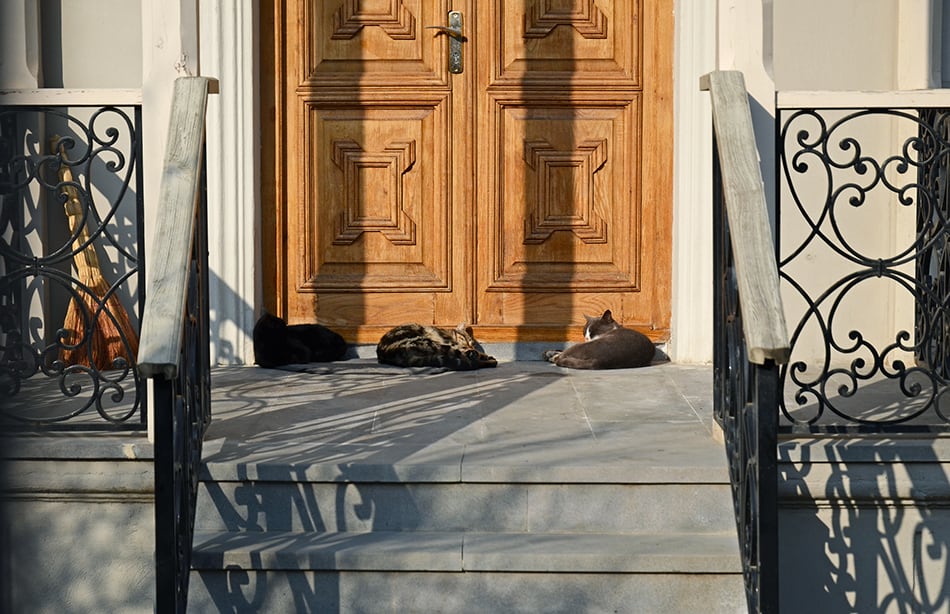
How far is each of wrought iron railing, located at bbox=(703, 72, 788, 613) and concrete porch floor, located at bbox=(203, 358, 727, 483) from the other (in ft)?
0.97

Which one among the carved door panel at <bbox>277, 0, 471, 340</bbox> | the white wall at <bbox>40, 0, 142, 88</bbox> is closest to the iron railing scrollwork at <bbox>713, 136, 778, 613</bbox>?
the carved door panel at <bbox>277, 0, 471, 340</bbox>

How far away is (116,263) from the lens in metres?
5.54

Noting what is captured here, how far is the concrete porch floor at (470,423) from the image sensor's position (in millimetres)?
3482

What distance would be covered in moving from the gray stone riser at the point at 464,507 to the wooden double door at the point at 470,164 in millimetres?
2361

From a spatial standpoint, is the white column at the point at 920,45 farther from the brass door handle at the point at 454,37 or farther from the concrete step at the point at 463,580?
the concrete step at the point at 463,580

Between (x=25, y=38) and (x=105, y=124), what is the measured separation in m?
0.54

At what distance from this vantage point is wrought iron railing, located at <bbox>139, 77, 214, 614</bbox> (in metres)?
2.86

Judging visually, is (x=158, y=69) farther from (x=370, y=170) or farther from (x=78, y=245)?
(x=370, y=170)

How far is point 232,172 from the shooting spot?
18.0 feet

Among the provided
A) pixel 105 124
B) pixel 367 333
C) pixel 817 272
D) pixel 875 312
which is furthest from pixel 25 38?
pixel 875 312

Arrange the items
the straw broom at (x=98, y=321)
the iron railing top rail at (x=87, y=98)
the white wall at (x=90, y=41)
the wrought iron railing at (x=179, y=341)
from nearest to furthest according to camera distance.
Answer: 1. the wrought iron railing at (x=179, y=341)
2. the iron railing top rail at (x=87, y=98)
3. the straw broom at (x=98, y=321)
4. the white wall at (x=90, y=41)

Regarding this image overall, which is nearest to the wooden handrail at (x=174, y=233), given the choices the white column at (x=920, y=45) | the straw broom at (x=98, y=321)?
the straw broom at (x=98, y=321)

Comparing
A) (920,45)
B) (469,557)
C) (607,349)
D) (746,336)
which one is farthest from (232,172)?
(920,45)

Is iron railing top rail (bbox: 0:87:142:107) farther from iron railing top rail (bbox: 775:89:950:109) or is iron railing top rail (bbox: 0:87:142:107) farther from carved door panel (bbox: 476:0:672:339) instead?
carved door panel (bbox: 476:0:672:339)
